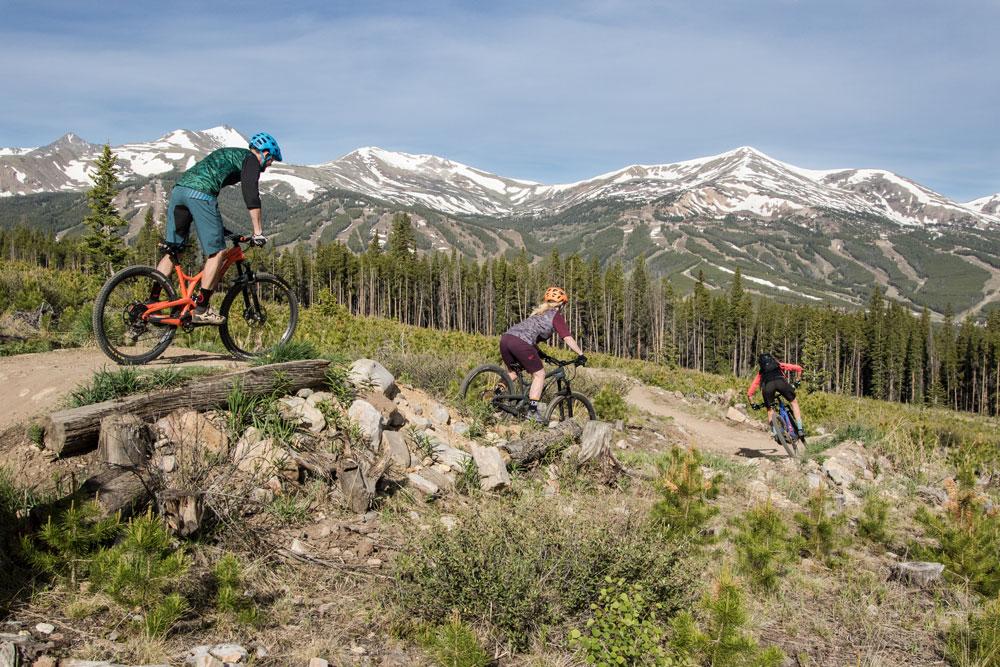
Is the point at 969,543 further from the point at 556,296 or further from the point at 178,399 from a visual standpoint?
the point at 178,399

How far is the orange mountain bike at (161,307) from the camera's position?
655 cm

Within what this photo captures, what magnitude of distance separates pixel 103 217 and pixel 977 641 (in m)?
56.2

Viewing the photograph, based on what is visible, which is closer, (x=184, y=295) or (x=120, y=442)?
(x=120, y=442)

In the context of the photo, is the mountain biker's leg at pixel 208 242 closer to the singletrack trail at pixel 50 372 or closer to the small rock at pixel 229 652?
the singletrack trail at pixel 50 372

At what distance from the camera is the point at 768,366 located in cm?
1242

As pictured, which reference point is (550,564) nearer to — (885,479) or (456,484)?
(456,484)

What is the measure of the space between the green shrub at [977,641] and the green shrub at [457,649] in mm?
3198

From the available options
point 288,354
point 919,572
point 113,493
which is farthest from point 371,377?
point 919,572

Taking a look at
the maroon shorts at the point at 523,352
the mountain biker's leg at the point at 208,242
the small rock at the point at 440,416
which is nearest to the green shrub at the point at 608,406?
the maroon shorts at the point at 523,352

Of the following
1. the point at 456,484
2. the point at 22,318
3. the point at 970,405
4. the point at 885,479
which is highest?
the point at 22,318

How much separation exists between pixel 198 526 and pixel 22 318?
7.18 metres

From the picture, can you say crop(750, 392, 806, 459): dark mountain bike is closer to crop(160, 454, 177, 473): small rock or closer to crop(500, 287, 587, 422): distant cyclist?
crop(500, 287, 587, 422): distant cyclist

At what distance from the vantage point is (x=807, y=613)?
15.9 feet

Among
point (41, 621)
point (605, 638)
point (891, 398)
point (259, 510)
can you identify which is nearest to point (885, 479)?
point (605, 638)
